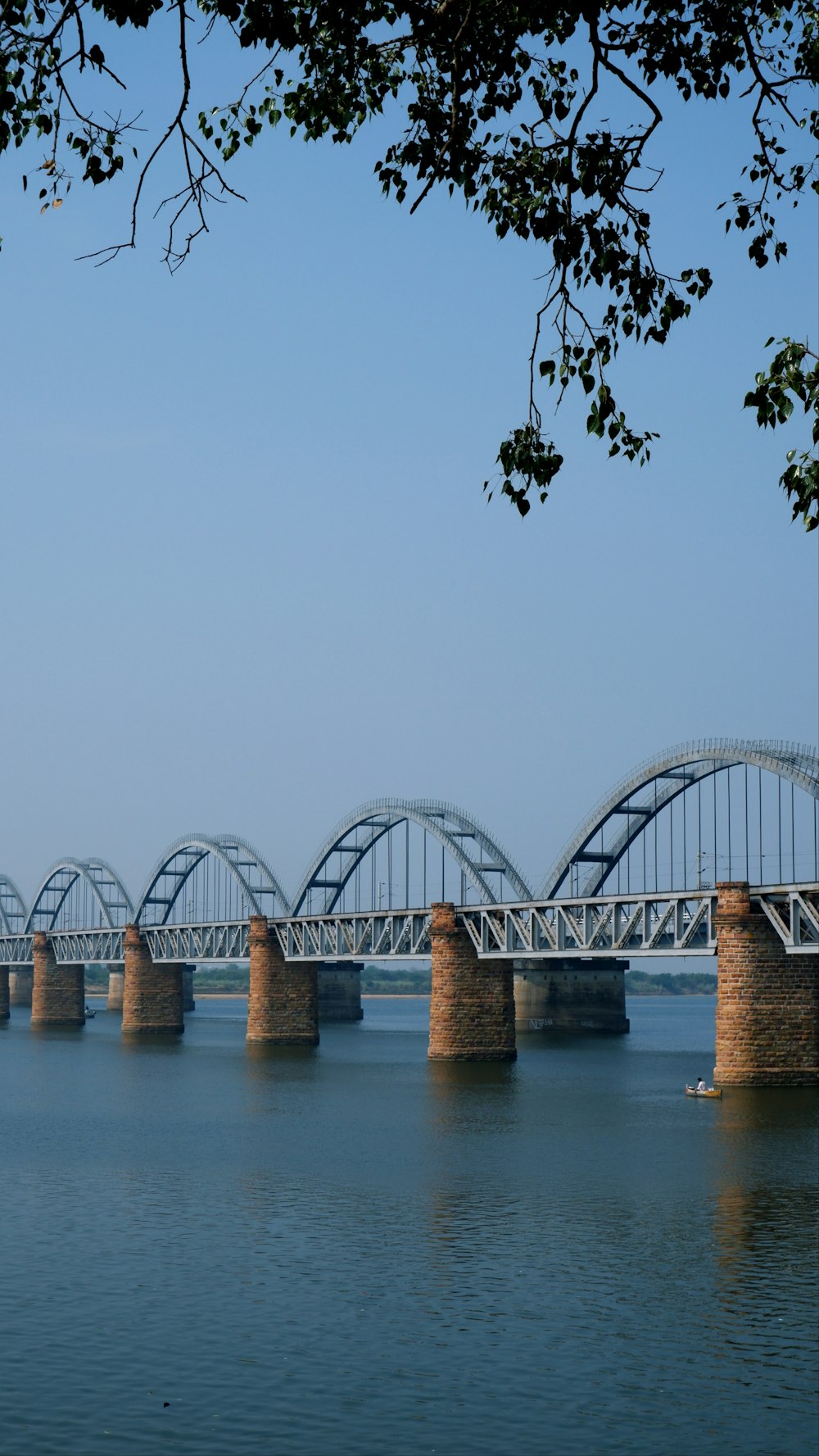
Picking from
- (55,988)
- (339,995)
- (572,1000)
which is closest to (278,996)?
(572,1000)

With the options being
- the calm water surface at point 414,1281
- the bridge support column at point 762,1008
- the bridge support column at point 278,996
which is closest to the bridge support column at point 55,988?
the bridge support column at point 278,996

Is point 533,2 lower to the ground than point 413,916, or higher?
higher

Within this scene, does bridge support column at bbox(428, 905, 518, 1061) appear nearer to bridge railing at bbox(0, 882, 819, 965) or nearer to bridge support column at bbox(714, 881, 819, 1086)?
bridge railing at bbox(0, 882, 819, 965)

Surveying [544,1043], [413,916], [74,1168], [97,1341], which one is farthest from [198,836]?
[97,1341]

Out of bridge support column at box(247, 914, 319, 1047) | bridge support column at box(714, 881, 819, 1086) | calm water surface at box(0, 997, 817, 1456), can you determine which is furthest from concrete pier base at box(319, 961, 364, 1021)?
calm water surface at box(0, 997, 817, 1456)

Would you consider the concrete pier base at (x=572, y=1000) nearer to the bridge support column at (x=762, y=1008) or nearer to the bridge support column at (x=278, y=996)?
the bridge support column at (x=278, y=996)

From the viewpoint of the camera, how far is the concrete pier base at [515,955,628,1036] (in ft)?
461

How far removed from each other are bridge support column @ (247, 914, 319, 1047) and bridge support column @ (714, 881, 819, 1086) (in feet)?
170

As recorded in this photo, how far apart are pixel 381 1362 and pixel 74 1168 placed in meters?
25.7

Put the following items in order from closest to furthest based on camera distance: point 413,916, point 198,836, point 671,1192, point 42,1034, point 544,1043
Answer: point 671,1192
point 413,916
point 544,1043
point 42,1034
point 198,836

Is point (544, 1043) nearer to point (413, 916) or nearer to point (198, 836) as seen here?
point (413, 916)

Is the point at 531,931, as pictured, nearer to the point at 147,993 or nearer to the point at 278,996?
the point at 278,996

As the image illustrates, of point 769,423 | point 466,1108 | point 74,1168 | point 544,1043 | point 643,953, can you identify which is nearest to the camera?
point 769,423

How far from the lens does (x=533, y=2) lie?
45.1ft
